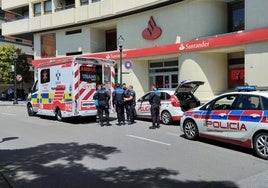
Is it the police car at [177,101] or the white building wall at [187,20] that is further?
the white building wall at [187,20]

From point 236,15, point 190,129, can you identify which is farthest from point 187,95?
point 236,15

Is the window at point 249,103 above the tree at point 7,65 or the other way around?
the other way around

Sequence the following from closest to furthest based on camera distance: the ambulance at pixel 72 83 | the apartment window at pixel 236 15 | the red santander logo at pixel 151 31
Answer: the ambulance at pixel 72 83
the apartment window at pixel 236 15
the red santander logo at pixel 151 31

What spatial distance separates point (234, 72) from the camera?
23.5 metres

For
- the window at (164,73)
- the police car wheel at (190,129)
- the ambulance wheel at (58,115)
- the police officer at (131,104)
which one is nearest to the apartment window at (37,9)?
the window at (164,73)

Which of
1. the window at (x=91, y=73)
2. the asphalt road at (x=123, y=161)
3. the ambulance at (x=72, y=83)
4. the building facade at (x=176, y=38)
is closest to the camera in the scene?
the asphalt road at (x=123, y=161)

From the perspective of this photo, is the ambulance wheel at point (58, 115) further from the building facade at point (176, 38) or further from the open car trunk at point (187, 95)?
the building facade at point (176, 38)

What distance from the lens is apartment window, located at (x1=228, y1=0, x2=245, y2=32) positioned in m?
23.5

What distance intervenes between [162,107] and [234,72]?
406 inches

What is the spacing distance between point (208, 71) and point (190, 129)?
1306cm

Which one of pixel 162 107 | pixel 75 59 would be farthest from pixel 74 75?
pixel 162 107

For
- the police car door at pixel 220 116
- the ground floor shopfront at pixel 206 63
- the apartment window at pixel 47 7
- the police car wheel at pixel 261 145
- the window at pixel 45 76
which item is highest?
the apartment window at pixel 47 7

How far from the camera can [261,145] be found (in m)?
8.34

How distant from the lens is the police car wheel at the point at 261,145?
8.25 m
